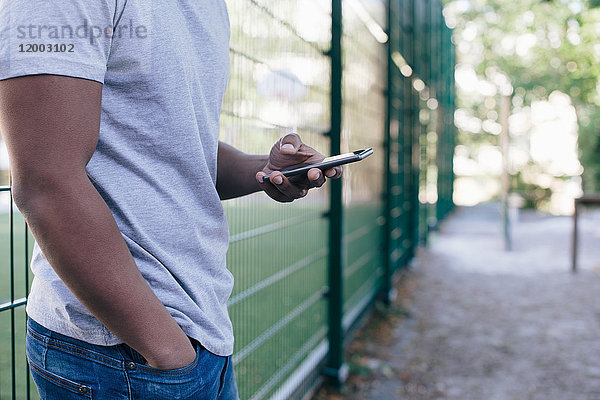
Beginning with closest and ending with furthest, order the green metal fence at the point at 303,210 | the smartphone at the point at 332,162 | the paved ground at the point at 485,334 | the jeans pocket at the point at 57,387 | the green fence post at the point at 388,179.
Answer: the jeans pocket at the point at 57,387 < the smartphone at the point at 332,162 < the green metal fence at the point at 303,210 < the paved ground at the point at 485,334 < the green fence post at the point at 388,179

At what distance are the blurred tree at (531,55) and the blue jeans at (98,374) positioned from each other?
1647cm

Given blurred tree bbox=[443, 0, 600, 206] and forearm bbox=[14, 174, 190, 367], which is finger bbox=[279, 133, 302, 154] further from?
blurred tree bbox=[443, 0, 600, 206]

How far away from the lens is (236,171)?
136cm

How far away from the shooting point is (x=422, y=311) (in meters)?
5.42

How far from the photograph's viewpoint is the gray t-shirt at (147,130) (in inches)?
31.0

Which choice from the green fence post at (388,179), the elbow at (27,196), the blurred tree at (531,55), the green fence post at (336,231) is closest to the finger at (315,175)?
the elbow at (27,196)

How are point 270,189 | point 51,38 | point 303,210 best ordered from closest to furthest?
point 51,38
point 270,189
point 303,210

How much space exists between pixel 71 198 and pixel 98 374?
30 centimetres

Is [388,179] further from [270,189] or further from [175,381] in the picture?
[175,381]

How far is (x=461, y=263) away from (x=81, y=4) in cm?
757

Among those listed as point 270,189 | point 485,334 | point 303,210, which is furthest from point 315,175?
point 485,334

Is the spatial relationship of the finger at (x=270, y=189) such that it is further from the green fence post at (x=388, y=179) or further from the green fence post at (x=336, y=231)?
the green fence post at (x=388, y=179)

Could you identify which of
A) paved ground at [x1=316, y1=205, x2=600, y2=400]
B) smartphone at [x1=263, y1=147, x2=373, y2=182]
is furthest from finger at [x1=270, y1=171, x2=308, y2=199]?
paved ground at [x1=316, y1=205, x2=600, y2=400]

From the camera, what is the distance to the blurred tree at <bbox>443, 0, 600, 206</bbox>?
16.4 metres
